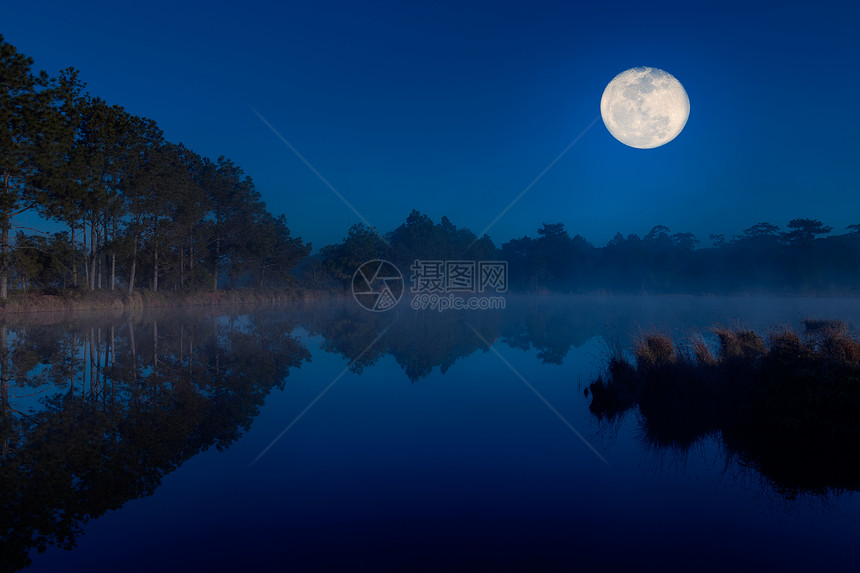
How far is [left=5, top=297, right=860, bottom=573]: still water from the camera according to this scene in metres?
3.90

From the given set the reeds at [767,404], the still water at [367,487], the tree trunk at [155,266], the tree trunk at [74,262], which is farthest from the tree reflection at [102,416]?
the tree trunk at [155,266]

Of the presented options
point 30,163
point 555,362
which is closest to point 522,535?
point 555,362

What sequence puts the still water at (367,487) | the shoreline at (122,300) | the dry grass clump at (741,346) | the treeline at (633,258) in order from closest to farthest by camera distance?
the still water at (367,487) < the dry grass clump at (741,346) < the shoreline at (122,300) < the treeline at (633,258)

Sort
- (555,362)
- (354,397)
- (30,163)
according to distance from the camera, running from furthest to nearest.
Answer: (30,163) → (555,362) → (354,397)

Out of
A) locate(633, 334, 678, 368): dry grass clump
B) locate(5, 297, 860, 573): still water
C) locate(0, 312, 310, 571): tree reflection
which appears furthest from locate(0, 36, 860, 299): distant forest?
locate(633, 334, 678, 368): dry grass clump

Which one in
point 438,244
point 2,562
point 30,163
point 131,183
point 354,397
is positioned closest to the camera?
point 2,562

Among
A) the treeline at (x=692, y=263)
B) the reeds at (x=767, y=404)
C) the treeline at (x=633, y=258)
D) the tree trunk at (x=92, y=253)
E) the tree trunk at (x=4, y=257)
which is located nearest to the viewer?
the reeds at (x=767, y=404)

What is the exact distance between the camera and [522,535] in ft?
13.8

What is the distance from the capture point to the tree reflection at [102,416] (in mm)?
4590

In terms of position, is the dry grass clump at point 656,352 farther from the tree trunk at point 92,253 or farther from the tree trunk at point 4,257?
the tree trunk at point 92,253

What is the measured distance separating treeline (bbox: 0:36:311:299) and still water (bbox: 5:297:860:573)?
22986 mm

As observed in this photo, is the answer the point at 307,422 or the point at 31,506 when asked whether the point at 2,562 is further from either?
the point at 307,422

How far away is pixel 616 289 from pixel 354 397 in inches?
4122

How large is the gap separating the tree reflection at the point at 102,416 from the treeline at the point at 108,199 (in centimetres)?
1581
